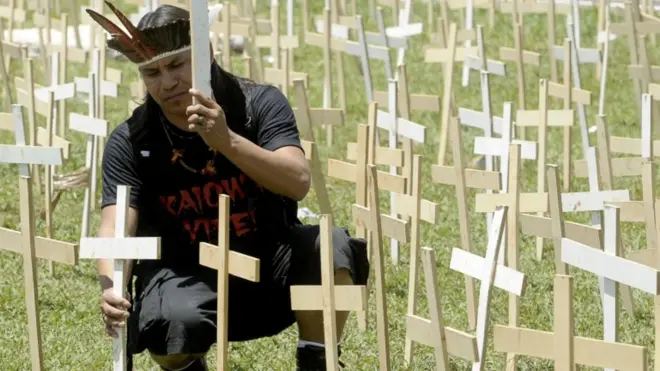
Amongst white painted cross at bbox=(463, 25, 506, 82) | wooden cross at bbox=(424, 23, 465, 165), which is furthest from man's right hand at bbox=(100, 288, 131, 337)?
white painted cross at bbox=(463, 25, 506, 82)

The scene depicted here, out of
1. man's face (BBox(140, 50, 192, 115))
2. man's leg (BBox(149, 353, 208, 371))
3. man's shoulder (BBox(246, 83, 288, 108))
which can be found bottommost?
man's leg (BBox(149, 353, 208, 371))

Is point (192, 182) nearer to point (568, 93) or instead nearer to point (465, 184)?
point (465, 184)

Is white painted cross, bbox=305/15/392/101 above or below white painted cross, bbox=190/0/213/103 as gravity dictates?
below

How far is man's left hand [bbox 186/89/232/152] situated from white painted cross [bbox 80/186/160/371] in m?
0.25

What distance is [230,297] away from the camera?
441 centimetres

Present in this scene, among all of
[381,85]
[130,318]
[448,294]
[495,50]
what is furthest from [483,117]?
[495,50]

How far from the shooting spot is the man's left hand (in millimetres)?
3893

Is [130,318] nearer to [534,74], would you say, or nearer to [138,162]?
[138,162]

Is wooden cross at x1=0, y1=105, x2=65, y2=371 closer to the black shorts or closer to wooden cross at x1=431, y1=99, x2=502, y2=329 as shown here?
the black shorts

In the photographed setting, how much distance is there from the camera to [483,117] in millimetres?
5848

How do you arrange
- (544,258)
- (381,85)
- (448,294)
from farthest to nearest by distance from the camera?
(381,85) → (544,258) → (448,294)

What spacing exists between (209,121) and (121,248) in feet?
1.36

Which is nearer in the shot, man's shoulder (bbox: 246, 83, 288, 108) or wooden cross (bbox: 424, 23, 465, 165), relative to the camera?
man's shoulder (bbox: 246, 83, 288, 108)

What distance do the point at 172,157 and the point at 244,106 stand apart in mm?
266
